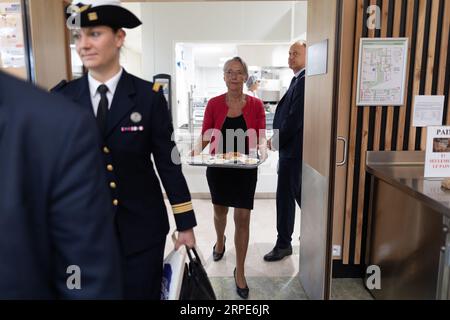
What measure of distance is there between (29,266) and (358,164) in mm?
2393

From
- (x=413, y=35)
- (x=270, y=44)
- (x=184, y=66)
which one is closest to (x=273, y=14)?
(x=270, y=44)

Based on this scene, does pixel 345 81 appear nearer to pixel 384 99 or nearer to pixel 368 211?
pixel 384 99

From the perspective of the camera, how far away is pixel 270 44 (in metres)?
5.36

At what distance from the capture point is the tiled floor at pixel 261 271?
255cm

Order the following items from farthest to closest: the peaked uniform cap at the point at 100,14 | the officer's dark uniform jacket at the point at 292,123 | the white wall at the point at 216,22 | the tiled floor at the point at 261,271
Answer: the white wall at the point at 216,22 → the officer's dark uniform jacket at the point at 292,123 → the tiled floor at the point at 261,271 → the peaked uniform cap at the point at 100,14

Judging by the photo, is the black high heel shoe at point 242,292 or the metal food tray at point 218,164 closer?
the metal food tray at point 218,164

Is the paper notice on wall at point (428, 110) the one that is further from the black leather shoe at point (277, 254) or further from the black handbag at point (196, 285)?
the black handbag at point (196, 285)

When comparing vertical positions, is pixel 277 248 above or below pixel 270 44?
below

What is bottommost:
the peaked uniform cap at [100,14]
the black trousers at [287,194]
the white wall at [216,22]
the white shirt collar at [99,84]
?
the black trousers at [287,194]

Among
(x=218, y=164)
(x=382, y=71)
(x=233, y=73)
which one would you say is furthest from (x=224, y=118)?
(x=382, y=71)

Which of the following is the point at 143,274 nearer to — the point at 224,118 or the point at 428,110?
the point at 224,118

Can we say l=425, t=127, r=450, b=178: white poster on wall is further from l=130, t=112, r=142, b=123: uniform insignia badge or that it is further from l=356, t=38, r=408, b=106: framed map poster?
l=130, t=112, r=142, b=123: uniform insignia badge

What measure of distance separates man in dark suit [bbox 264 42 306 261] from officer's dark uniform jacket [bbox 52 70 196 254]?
159 cm

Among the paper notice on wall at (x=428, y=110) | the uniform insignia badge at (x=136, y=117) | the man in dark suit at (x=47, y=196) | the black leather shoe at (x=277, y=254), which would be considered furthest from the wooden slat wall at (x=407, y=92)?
the man in dark suit at (x=47, y=196)
